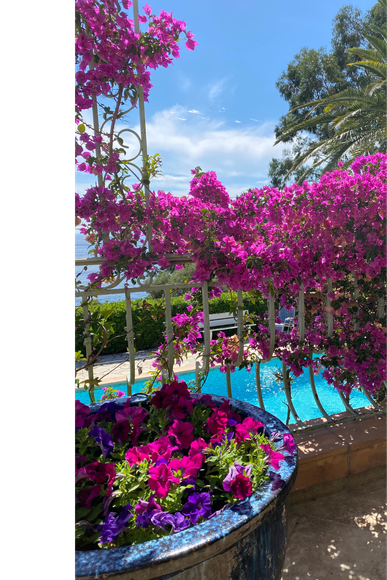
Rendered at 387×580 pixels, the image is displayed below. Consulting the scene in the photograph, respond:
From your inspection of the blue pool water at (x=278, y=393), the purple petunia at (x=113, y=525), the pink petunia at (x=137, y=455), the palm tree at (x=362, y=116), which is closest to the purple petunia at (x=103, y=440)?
the pink petunia at (x=137, y=455)

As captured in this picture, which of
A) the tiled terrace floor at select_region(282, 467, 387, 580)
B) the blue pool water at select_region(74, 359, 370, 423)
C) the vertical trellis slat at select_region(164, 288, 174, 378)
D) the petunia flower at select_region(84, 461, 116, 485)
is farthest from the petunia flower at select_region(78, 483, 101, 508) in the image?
the blue pool water at select_region(74, 359, 370, 423)

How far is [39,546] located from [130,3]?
2071 millimetres

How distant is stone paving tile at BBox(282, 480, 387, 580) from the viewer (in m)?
1.58

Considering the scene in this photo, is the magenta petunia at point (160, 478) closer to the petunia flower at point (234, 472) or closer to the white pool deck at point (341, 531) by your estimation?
the petunia flower at point (234, 472)

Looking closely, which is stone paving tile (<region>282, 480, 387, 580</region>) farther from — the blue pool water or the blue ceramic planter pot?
the blue pool water

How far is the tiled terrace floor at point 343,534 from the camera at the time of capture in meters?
1.58

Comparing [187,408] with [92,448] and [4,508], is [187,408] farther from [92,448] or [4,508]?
[4,508]

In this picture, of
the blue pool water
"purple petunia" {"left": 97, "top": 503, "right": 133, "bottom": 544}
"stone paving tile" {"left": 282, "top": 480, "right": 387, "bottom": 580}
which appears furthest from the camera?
the blue pool water

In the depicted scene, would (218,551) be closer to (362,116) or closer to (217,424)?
(217,424)

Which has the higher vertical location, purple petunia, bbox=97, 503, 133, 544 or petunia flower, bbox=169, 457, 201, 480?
petunia flower, bbox=169, 457, 201, 480

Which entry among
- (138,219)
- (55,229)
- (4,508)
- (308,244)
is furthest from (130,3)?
(4,508)

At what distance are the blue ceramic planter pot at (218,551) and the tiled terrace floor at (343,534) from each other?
2.85 feet

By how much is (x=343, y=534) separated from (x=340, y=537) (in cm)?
3

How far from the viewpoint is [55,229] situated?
1.38ft
